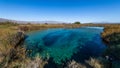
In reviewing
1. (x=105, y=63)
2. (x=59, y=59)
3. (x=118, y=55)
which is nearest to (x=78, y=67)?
(x=105, y=63)

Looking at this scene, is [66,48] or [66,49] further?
[66,48]

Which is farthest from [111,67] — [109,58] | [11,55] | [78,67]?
[11,55]

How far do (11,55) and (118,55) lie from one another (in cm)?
1198

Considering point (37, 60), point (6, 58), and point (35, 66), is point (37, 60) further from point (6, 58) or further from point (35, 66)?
point (6, 58)

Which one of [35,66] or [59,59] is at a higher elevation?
[35,66]

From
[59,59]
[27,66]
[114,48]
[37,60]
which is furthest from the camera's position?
[59,59]

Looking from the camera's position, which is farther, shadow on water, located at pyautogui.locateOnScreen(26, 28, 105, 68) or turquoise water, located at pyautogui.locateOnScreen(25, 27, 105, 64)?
turquoise water, located at pyautogui.locateOnScreen(25, 27, 105, 64)

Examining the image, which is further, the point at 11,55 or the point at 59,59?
the point at 59,59

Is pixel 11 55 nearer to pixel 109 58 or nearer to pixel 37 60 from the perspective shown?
pixel 37 60

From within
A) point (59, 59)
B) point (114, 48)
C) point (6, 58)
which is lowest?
point (59, 59)

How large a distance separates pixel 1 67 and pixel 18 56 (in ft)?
11.4

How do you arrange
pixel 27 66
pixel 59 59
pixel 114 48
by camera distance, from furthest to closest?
pixel 59 59 < pixel 114 48 < pixel 27 66

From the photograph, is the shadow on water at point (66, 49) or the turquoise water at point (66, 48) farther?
the turquoise water at point (66, 48)

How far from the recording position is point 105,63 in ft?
42.2
